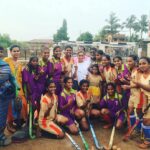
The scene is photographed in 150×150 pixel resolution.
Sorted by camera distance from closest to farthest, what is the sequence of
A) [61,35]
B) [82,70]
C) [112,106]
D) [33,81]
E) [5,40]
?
[33,81], [112,106], [82,70], [5,40], [61,35]

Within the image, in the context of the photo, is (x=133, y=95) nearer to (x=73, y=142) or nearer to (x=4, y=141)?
(x=73, y=142)

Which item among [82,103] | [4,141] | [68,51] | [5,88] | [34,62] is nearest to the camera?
[5,88]

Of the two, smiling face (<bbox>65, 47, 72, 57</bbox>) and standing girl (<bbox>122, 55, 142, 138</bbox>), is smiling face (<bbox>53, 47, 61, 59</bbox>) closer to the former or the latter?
smiling face (<bbox>65, 47, 72, 57</bbox>)

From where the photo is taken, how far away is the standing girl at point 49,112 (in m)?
5.00

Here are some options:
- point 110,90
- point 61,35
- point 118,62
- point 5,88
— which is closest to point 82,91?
point 110,90

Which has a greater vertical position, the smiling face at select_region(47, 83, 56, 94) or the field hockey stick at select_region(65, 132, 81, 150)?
the smiling face at select_region(47, 83, 56, 94)

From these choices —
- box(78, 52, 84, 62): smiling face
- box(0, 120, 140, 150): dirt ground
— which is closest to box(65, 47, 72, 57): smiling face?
box(78, 52, 84, 62): smiling face

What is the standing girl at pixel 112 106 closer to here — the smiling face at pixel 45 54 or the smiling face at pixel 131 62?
the smiling face at pixel 131 62

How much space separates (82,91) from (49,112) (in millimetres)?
876

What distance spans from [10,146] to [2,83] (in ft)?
3.67

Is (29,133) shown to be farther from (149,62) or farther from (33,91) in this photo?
(149,62)

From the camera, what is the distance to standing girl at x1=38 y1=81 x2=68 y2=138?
500 cm

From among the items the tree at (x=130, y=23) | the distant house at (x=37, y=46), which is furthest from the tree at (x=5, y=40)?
the tree at (x=130, y=23)

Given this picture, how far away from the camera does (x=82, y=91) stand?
5590 millimetres
